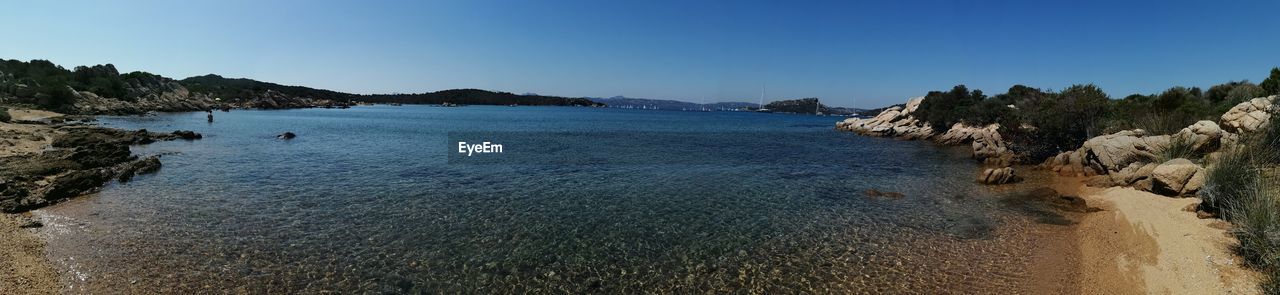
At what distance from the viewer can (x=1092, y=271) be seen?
10594mm

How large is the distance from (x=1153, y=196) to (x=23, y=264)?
2848cm

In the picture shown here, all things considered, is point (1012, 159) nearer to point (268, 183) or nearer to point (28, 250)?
point (268, 183)

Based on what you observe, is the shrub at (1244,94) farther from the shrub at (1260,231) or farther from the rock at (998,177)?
the shrub at (1260,231)

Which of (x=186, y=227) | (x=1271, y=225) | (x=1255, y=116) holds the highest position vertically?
(x=1255, y=116)

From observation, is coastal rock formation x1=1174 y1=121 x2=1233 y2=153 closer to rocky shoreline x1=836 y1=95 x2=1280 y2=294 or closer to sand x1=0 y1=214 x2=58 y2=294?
rocky shoreline x1=836 y1=95 x2=1280 y2=294

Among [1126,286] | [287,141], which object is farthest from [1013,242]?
[287,141]

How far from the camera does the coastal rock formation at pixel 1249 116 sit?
56.8 ft

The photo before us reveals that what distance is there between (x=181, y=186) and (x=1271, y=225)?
29343 millimetres

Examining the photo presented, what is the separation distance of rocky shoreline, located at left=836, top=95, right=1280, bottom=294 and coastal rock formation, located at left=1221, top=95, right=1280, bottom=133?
0.04m

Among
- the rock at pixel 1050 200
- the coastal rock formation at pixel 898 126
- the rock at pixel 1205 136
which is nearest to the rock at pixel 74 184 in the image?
the rock at pixel 1050 200

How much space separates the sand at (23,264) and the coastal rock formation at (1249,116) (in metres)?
31.6

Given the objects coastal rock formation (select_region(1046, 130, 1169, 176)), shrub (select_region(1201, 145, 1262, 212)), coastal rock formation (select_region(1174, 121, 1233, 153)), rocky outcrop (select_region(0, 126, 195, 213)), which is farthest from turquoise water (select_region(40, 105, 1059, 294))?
coastal rock formation (select_region(1174, 121, 1233, 153))

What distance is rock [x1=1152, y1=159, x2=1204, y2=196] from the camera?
15.1 meters

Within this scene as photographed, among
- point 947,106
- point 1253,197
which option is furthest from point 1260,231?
point 947,106
